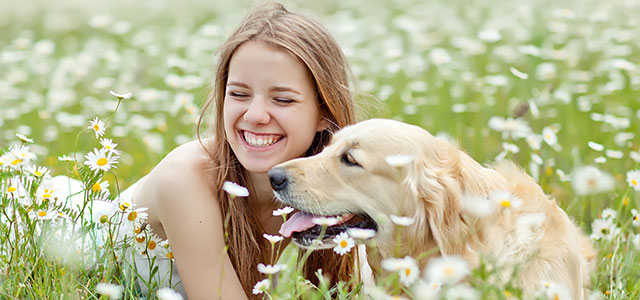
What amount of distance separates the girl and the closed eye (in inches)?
15.6

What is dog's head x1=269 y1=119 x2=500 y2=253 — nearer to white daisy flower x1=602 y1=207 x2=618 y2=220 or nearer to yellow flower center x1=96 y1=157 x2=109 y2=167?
yellow flower center x1=96 y1=157 x2=109 y2=167

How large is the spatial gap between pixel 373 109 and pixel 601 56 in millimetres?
3436

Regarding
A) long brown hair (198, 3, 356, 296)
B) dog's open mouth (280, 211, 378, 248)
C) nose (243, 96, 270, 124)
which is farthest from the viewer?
long brown hair (198, 3, 356, 296)

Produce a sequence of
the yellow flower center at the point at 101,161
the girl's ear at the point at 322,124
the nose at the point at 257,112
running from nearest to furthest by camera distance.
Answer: the yellow flower center at the point at 101,161 → the nose at the point at 257,112 → the girl's ear at the point at 322,124

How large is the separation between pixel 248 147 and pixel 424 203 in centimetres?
87

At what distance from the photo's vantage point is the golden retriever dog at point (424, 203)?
286 centimetres

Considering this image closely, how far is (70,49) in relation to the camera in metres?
8.96

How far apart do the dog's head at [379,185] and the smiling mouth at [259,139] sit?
0.31 m

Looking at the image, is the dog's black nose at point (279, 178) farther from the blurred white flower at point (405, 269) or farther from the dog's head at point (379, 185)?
the blurred white flower at point (405, 269)

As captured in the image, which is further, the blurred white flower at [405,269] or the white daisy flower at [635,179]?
the white daisy flower at [635,179]

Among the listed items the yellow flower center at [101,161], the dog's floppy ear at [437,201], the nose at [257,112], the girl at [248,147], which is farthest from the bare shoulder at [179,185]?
the dog's floppy ear at [437,201]

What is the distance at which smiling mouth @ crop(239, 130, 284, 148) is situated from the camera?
340cm

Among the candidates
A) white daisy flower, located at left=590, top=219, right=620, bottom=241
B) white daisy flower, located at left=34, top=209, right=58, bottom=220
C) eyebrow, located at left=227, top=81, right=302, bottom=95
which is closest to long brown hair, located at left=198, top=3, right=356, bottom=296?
eyebrow, located at left=227, top=81, right=302, bottom=95

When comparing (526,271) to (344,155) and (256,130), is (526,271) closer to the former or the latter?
(344,155)
